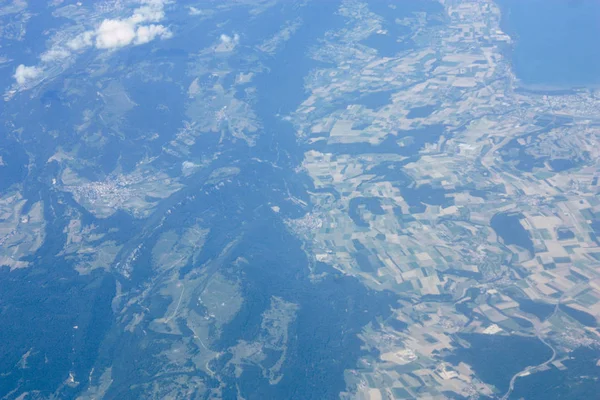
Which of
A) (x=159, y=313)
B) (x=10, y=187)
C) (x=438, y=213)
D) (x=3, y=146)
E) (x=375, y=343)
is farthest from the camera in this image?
(x=3, y=146)

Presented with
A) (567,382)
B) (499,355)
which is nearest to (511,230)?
(499,355)

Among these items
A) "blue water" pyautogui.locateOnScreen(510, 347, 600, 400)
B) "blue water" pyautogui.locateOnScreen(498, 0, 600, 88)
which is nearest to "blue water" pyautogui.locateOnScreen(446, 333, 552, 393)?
"blue water" pyautogui.locateOnScreen(510, 347, 600, 400)

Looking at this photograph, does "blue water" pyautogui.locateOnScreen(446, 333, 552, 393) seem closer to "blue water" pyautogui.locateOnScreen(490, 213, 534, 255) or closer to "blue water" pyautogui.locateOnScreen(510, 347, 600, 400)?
"blue water" pyautogui.locateOnScreen(510, 347, 600, 400)

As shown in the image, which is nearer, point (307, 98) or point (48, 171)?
point (48, 171)

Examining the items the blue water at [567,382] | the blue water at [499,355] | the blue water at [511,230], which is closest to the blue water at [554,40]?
the blue water at [511,230]

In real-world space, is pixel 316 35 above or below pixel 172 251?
above

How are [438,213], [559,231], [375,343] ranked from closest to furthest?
1. [375,343]
2. [559,231]
3. [438,213]

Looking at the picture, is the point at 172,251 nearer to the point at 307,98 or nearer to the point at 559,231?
the point at 307,98

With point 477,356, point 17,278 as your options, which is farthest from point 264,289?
point 17,278

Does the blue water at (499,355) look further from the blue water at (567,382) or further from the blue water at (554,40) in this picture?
the blue water at (554,40)
